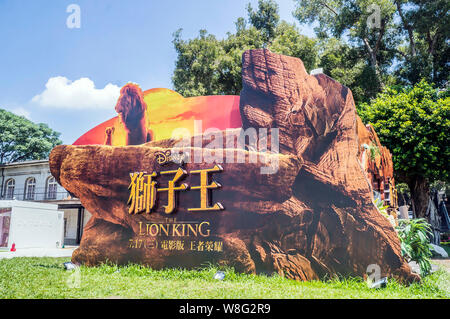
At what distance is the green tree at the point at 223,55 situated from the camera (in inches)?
651

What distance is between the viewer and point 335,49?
18.0m

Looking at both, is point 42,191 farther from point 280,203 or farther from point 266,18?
point 280,203

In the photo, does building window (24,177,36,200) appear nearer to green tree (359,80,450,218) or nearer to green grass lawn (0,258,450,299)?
green grass lawn (0,258,450,299)

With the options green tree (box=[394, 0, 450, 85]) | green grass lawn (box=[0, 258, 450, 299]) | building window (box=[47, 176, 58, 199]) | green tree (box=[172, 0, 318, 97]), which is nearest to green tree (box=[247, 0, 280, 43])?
green tree (box=[172, 0, 318, 97])

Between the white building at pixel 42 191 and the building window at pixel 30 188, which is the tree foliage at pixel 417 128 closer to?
the white building at pixel 42 191

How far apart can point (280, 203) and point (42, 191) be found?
61.6 ft

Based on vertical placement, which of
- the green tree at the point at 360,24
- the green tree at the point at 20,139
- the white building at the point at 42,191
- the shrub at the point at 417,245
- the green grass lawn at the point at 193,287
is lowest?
the green grass lawn at the point at 193,287

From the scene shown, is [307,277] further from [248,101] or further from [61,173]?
[61,173]

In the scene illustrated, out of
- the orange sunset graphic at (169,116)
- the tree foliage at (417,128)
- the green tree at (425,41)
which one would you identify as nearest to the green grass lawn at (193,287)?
the orange sunset graphic at (169,116)

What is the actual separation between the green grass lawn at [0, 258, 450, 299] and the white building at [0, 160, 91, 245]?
13.7 metres

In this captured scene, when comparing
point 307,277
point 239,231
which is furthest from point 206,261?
point 307,277

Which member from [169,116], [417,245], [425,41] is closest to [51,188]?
[169,116]

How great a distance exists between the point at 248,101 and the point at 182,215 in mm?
2564

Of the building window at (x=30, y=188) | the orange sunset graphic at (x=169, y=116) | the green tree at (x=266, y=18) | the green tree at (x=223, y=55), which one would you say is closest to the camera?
the orange sunset graphic at (x=169, y=116)
